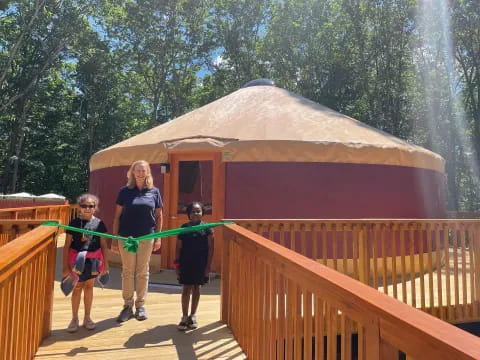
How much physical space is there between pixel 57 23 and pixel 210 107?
1384cm

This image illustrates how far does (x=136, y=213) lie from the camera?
10.2ft

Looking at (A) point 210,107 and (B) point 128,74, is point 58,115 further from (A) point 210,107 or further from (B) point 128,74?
(A) point 210,107

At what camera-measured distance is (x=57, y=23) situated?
1788 centimetres

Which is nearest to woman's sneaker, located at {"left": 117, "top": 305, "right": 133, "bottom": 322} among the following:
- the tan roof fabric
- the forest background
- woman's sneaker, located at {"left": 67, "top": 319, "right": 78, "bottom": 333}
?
woman's sneaker, located at {"left": 67, "top": 319, "right": 78, "bottom": 333}

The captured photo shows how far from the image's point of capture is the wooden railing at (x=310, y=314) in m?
0.88

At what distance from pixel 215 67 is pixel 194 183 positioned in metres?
17.9

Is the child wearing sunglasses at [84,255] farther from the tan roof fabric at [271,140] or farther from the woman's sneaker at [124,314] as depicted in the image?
the tan roof fabric at [271,140]

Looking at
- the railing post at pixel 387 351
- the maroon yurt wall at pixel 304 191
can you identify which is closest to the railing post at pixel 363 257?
the maroon yurt wall at pixel 304 191

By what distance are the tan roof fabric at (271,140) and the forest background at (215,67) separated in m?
11.7

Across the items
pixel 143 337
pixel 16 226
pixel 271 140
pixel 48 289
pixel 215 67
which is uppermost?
pixel 215 67

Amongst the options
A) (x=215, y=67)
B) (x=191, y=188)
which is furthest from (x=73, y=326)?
(x=215, y=67)

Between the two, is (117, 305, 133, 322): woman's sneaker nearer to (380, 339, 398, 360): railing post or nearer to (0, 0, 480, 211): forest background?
(380, 339, 398, 360): railing post

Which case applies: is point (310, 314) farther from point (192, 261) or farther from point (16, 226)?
point (16, 226)

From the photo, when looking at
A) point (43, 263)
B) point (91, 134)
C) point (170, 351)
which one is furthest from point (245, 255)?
point (91, 134)
